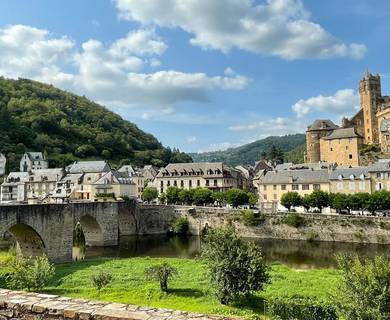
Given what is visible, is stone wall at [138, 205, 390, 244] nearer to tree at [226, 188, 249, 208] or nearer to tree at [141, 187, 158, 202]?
tree at [226, 188, 249, 208]

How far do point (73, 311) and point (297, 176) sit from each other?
2460 inches

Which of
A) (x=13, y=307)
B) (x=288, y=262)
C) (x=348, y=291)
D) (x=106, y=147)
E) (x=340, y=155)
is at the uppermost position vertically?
(x=106, y=147)

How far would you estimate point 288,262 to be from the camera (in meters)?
39.5

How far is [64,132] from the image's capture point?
14138 cm

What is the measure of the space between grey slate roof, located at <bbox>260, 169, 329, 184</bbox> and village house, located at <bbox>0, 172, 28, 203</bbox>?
164ft

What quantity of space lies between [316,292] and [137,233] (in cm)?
3897

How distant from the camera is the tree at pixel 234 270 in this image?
21.5 meters

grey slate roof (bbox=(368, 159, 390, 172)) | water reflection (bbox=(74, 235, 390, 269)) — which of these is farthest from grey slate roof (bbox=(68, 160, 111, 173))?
grey slate roof (bbox=(368, 159, 390, 172))

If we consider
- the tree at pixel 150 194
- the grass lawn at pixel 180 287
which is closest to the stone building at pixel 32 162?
the tree at pixel 150 194

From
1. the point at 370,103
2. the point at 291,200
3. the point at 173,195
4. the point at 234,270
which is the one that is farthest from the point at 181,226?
the point at 370,103

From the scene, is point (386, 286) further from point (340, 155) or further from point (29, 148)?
point (29, 148)

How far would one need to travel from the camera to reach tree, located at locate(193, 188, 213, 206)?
68256 millimetres

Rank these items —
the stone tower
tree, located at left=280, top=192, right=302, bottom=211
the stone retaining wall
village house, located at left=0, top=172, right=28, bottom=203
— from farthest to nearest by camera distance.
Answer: the stone tower, village house, located at left=0, top=172, right=28, bottom=203, tree, located at left=280, top=192, right=302, bottom=211, the stone retaining wall

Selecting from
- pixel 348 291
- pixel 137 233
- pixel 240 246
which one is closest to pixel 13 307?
pixel 348 291
